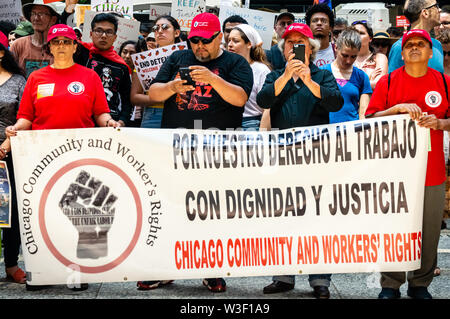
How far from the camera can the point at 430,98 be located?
4895 millimetres

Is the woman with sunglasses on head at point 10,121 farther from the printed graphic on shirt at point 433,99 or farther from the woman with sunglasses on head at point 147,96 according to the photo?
the printed graphic on shirt at point 433,99

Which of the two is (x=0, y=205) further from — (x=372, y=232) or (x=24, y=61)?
(x=372, y=232)

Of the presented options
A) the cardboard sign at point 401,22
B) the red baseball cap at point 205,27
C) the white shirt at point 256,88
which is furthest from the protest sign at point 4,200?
the cardboard sign at point 401,22

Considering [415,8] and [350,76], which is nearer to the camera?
[415,8]

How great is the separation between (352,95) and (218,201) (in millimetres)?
1822

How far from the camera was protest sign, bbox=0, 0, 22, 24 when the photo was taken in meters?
8.90

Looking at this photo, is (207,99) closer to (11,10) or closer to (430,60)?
(430,60)

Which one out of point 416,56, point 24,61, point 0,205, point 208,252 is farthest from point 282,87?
point 24,61

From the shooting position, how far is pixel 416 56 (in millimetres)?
4902

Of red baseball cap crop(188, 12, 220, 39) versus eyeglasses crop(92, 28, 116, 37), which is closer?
red baseball cap crop(188, 12, 220, 39)

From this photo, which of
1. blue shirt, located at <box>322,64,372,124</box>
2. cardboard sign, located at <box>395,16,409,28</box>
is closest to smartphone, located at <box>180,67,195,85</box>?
blue shirt, located at <box>322,64,372,124</box>

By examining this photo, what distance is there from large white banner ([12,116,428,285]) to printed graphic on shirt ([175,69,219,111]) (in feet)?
1.50

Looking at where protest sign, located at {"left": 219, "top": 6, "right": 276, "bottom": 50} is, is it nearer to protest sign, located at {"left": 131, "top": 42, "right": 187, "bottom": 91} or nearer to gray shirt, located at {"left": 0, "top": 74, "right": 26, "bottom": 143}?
protest sign, located at {"left": 131, "top": 42, "right": 187, "bottom": 91}

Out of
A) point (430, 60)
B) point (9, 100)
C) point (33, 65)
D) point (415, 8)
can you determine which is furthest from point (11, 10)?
point (430, 60)
